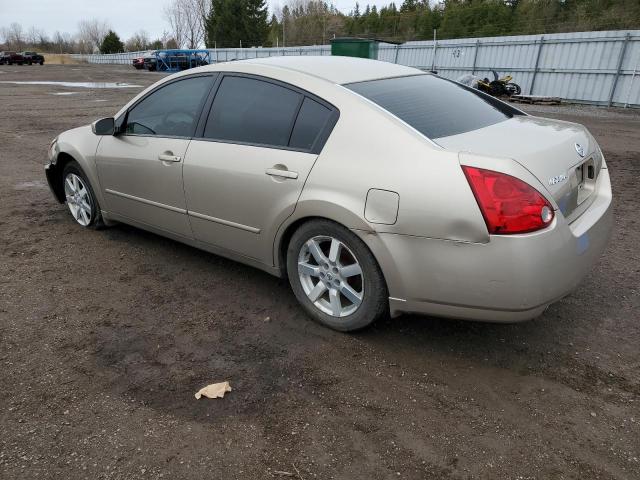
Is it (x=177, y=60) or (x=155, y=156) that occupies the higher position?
(x=155, y=156)

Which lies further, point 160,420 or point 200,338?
point 200,338

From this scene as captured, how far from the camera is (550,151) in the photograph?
285cm

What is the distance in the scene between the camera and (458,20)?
143ft

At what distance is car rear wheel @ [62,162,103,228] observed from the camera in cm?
490

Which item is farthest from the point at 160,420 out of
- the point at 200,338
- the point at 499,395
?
the point at 499,395

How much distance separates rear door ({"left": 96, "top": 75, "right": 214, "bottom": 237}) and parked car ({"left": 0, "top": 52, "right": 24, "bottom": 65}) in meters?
65.0

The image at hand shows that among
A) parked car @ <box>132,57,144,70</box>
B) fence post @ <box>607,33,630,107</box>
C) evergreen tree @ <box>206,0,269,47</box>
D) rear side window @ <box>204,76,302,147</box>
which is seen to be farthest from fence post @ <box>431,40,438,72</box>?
evergreen tree @ <box>206,0,269,47</box>

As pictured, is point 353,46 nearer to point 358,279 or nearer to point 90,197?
point 90,197

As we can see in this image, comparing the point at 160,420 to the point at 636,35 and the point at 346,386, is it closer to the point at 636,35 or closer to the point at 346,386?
the point at 346,386

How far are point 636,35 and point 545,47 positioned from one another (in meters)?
3.39

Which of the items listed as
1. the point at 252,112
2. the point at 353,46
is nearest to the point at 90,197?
the point at 252,112

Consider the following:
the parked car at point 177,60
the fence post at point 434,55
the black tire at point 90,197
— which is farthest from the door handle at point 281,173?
the parked car at point 177,60

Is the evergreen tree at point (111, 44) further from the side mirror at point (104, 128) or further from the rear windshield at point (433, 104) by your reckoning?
the rear windshield at point (433, 104)

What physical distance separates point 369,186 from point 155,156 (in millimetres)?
1948
